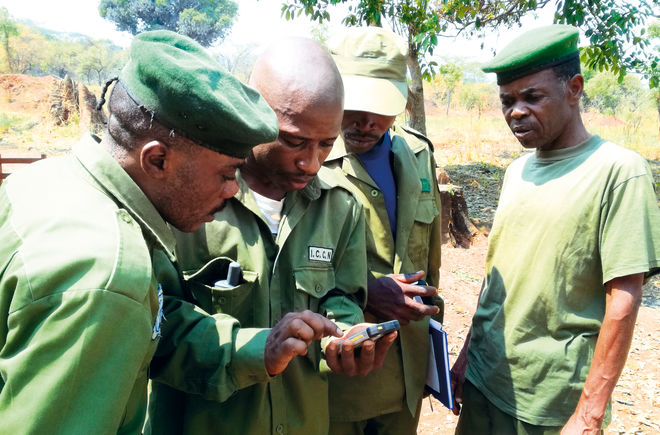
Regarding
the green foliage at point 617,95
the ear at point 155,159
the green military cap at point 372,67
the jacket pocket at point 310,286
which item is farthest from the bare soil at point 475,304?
the green foliage at point 617,95

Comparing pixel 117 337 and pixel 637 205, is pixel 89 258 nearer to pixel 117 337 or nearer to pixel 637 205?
pixel 117 337

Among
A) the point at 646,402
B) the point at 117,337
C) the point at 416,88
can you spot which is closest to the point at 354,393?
the point at 117,337

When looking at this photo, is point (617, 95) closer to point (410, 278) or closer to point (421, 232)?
point (421, 232)

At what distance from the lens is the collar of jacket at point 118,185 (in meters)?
1.17

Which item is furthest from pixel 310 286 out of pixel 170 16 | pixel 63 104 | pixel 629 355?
pixel 170 16

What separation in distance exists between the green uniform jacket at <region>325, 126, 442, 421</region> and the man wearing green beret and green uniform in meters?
1.00

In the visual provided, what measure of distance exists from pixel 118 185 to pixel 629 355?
15.5 feet

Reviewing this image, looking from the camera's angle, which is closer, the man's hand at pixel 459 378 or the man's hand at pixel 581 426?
the man's hand at pixel 581 426

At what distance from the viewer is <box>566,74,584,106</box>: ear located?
78.7 inches

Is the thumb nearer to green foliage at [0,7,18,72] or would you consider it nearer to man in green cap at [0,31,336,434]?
man in green cap at [0,31,336,434]

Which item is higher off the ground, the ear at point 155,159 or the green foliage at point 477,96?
the ear at point 155,159

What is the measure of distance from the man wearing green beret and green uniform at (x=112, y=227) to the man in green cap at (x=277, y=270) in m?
0.31

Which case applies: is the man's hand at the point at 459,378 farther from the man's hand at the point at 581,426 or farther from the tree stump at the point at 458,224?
the tree stump at the point at 458,224

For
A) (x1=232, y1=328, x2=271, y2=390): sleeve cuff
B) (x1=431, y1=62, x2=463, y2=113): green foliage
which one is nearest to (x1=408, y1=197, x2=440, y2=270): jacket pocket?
(x1=232, y1=328, x2=271, y2=390): sleeve cuff
